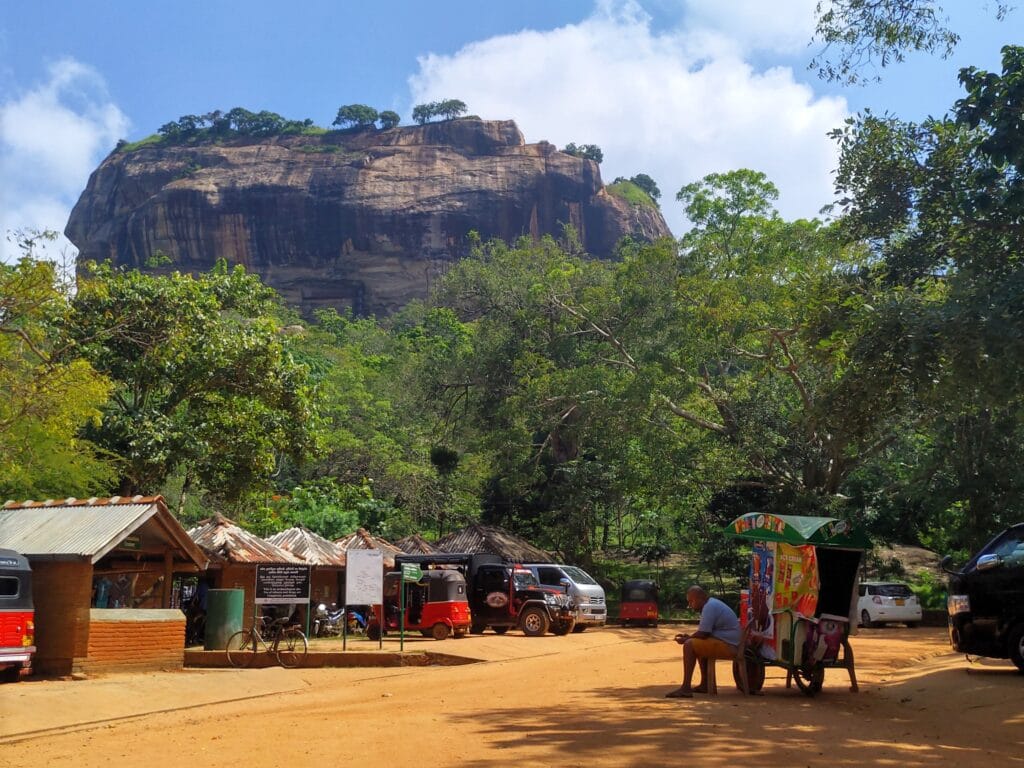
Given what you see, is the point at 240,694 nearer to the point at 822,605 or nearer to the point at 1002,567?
the point at 822,605

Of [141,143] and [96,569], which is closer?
[96,569]

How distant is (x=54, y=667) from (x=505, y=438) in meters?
23.8

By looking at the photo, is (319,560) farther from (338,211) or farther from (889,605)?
(338,211)

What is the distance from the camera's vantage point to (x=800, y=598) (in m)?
11.2

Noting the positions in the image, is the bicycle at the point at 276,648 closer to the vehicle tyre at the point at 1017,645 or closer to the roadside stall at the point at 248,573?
the roadside stall at the point at 248,573

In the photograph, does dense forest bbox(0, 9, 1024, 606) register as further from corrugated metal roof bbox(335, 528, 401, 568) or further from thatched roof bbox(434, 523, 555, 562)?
thatched roof bbox(434, 523, 555, 562)

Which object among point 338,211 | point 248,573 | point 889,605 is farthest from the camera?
point 338,211

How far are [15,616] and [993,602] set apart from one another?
42.6ft

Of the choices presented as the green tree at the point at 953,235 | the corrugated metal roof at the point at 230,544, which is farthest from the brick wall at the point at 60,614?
the green tree at the point at 953,235

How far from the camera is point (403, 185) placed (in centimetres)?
10750

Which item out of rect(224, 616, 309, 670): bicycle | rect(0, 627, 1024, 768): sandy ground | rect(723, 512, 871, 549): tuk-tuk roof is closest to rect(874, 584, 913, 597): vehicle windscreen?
rect(0, 627, 1024, 768): sandy ground

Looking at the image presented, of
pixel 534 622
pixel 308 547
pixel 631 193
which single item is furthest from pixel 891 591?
pixel 631 193

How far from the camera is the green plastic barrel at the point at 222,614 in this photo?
19625 mm

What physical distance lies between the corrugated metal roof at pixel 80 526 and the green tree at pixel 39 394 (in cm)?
176
